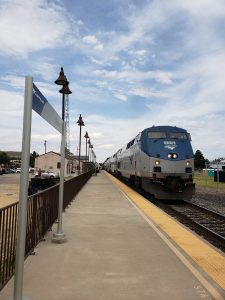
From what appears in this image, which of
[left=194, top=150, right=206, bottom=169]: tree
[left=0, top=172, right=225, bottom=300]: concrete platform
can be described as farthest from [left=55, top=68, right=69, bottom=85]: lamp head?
[left=194, top=150, right=206, bottom=169]: tree

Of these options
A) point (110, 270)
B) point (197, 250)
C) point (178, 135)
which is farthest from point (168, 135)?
point (110, 270)

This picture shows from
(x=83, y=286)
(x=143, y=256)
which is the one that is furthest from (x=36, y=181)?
(x=83, y=286)

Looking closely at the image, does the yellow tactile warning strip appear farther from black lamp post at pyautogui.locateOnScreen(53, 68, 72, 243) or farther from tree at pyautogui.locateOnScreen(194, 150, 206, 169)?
tree at pyautogui.locateOnScreen(194, 150, 206, 169)

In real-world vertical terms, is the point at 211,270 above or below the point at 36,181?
below

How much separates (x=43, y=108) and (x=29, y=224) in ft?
8.44

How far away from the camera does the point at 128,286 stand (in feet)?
17.4

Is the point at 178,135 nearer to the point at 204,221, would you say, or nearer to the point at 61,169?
the point at 204,221

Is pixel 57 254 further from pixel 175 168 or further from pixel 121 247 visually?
pixel 175 168

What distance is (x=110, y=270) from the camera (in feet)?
19.8

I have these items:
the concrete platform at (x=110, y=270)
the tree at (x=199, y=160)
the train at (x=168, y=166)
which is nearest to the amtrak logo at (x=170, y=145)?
the train at (x=168, y=166)

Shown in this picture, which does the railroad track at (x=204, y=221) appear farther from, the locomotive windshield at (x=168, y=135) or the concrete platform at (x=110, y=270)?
the locomotive windshield at (x=168, y=135)

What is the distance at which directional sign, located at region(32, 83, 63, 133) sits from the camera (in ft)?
16.2

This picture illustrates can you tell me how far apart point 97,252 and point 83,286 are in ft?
6.58

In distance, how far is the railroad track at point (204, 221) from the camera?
405 inches
